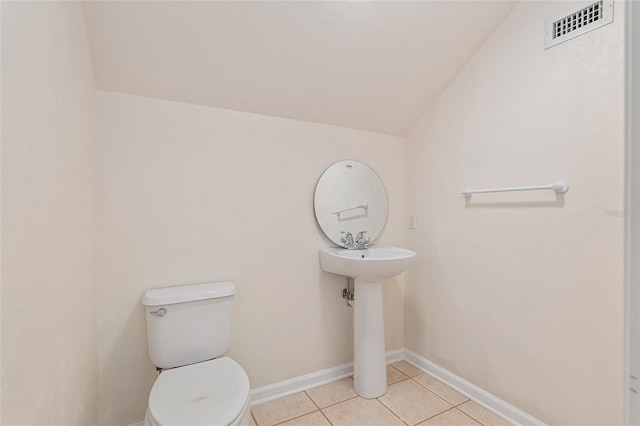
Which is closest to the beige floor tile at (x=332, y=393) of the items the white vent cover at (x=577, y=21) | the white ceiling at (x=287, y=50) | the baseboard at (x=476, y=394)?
the baseboard at (x=476, y=394)

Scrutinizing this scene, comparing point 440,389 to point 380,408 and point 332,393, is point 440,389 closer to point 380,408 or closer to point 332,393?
point 380,408

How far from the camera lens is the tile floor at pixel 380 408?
164 centimetres

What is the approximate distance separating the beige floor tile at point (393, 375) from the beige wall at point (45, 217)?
1.65 metres

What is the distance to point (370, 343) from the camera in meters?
1.86

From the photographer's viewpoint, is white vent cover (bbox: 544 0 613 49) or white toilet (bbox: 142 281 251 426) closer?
white toilet (bbox: 142 281 251 426)

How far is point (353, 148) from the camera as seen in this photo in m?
2.16

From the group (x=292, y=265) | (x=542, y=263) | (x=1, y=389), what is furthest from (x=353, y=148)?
(x=1, y=389)

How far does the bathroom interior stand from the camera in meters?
1.08

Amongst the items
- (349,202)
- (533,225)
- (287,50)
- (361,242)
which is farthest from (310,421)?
(287,50)

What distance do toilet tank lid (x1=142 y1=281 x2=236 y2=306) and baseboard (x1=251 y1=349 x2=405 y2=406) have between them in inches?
27.7

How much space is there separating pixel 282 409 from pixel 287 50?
6.46ft

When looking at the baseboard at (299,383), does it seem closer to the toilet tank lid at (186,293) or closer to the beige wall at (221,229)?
the beige wall at (221,229)

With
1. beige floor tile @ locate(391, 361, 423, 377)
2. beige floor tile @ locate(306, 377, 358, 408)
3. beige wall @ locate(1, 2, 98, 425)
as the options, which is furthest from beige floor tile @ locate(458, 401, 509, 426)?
beige wall @ locate(1, 2, 98, 425)

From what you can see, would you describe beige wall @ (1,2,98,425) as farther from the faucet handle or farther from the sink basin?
the faucet handle
